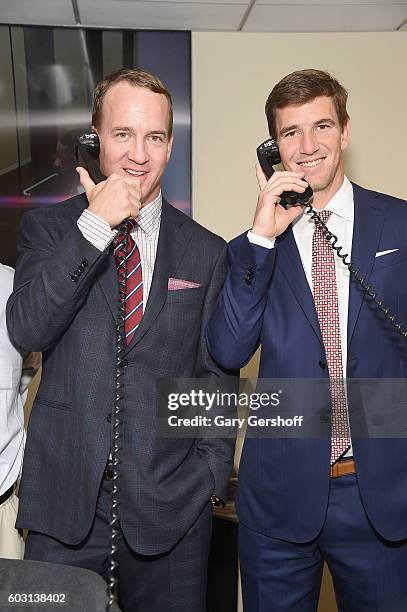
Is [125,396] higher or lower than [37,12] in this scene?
lower

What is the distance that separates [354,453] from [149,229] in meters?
0.71

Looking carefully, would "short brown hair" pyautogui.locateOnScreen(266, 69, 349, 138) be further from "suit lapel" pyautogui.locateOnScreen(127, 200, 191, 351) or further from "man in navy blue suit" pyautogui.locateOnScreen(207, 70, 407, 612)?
"suit lapel" pyautogui.locateOnScreen(127, 200, 191, 351)

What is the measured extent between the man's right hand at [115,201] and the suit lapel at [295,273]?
396 millimetres

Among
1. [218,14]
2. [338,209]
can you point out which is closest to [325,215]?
[338,209]

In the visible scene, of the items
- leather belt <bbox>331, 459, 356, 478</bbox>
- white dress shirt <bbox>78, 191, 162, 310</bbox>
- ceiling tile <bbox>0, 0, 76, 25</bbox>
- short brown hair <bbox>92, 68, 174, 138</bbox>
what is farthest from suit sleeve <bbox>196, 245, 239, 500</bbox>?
ceiling tile <bbox>0, 0, 76, 25</bbox>

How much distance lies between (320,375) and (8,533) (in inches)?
31.0

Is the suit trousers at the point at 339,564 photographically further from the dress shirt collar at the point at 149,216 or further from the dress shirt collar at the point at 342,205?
the dress shirt collar at the point at 149,216

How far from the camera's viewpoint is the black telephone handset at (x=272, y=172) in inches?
65.3

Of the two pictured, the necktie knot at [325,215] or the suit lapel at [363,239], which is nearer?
the suit lapel at [363,239]

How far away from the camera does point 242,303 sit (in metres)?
1.62

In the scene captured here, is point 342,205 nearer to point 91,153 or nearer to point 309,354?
point 309,354

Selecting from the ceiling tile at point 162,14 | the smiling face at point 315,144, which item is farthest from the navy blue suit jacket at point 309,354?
the ceiling tile at point 162,14

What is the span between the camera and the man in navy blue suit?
5.30ft

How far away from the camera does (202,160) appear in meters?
3.16
